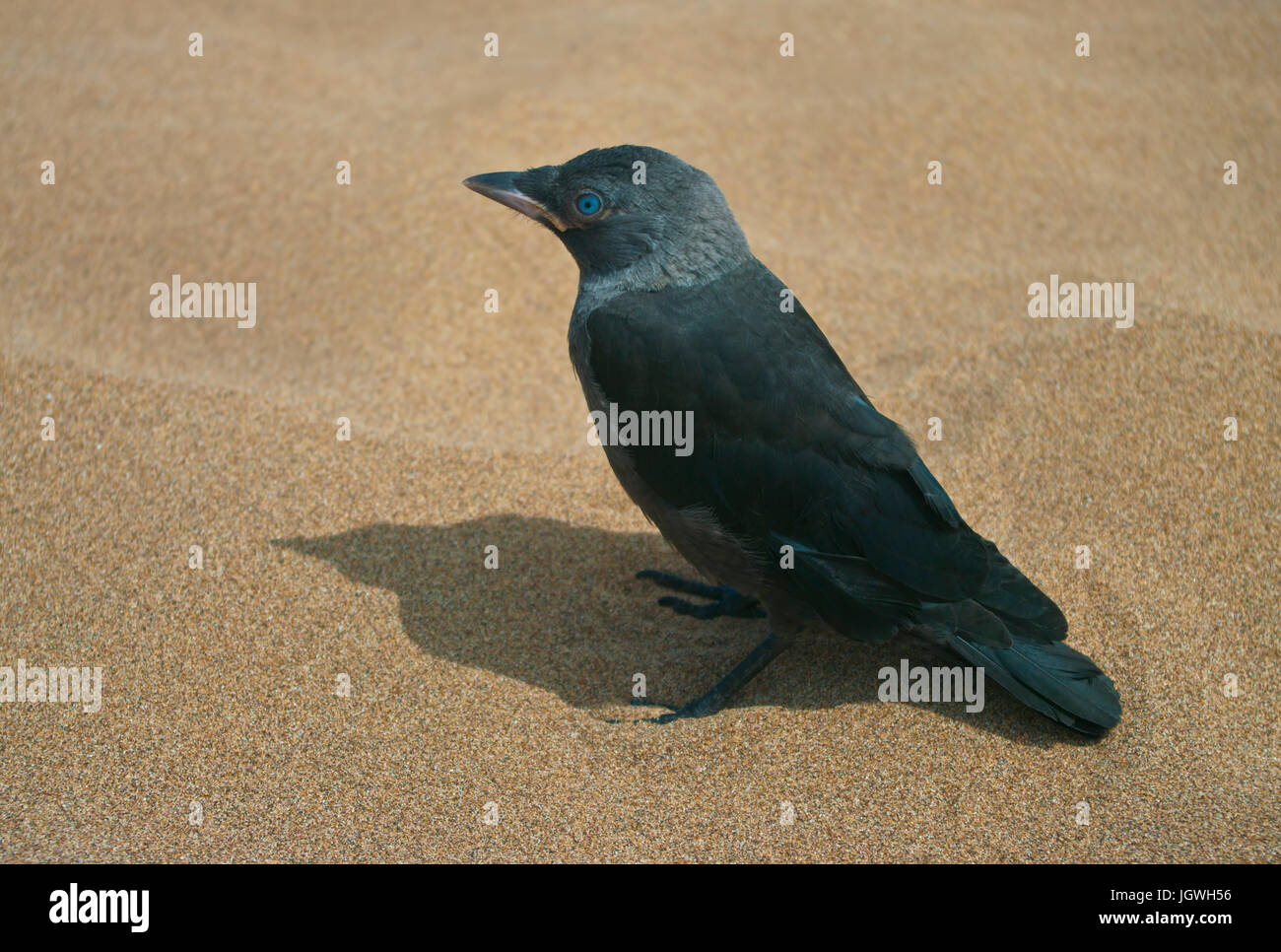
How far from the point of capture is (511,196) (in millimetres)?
4004

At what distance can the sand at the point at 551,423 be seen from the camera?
3510 millimetres

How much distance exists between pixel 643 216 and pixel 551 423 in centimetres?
164

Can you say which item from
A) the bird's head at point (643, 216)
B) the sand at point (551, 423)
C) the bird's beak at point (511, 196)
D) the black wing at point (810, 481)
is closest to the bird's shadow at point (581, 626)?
the sand at point (551, 423)

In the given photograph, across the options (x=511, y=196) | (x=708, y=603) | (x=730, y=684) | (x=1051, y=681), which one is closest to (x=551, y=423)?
(x=708, y=603)

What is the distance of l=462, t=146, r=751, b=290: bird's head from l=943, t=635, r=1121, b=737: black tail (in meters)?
1.54

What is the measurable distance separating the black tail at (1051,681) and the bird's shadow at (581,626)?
0.38ft

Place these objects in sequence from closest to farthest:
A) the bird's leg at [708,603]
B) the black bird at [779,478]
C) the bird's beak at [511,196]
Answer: the black bird at [779,478]
the bird's beak at [511,196]
the bird's leg at [708,603]

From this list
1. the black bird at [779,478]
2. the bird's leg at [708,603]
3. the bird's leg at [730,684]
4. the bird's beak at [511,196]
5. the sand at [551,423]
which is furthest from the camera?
the bird's leg at [708,603]

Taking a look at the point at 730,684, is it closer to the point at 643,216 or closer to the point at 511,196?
the point at 643,216

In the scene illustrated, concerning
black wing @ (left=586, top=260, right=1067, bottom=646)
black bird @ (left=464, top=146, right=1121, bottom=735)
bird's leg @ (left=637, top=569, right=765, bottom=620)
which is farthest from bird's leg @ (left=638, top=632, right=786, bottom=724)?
bird's leg @ (left=637, top=569, right=765, bottom=620)

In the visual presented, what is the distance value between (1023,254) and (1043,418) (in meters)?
1.56

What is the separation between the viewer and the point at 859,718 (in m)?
3.77

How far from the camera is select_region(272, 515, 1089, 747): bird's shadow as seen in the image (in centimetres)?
391

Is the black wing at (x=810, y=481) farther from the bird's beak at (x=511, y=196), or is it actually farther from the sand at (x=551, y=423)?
the bird's beak at (x=511, y=196)
